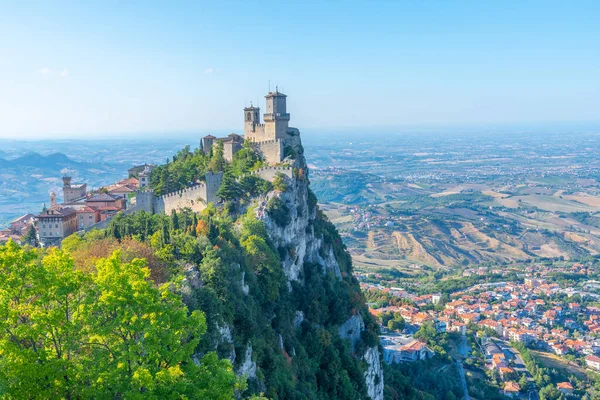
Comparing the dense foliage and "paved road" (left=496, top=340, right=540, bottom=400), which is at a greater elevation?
the dense foliage

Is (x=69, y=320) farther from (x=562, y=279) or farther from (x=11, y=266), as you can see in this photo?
(x=562, y=279)

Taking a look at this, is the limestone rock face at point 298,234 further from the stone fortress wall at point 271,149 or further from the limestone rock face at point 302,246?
the stone fortress wall at point 271,149

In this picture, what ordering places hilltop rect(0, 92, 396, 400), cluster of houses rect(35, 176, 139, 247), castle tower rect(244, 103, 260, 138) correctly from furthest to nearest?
castle tower rect(244, 103, 260, 138)
cluster of houses rect(35, 176, 139, 247)
hilltop rect(0, 92, 396, 400)

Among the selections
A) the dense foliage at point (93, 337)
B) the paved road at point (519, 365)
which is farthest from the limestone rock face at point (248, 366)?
the paved road at point (519, 365)

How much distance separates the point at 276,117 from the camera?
2099 inches

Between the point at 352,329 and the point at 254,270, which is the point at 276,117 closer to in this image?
the point at 352,329

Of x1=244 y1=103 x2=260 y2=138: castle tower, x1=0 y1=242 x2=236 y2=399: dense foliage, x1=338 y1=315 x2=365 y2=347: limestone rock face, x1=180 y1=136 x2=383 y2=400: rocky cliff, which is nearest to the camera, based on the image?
x1=0 y1=242 x2=236 y2=399: dense foliage

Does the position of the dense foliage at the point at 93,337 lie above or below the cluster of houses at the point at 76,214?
above

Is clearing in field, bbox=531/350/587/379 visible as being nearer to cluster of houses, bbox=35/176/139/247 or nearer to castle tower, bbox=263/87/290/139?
castle tower, bbox=263/87/290/139

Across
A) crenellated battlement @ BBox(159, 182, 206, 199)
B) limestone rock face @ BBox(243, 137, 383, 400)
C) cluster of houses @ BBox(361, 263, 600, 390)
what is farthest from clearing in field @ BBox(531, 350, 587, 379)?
crenellated battlement @ BBox(159, 182, 206, 199)

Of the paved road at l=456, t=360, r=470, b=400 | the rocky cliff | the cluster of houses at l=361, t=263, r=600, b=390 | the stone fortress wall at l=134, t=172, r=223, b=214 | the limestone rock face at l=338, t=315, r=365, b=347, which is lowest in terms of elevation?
the cluster of houses at l=361, t=263, r=600, b=390

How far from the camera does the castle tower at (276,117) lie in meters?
53.6

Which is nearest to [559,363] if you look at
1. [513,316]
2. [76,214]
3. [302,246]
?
[513,316]

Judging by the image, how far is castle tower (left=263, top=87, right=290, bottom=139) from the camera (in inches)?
2109
